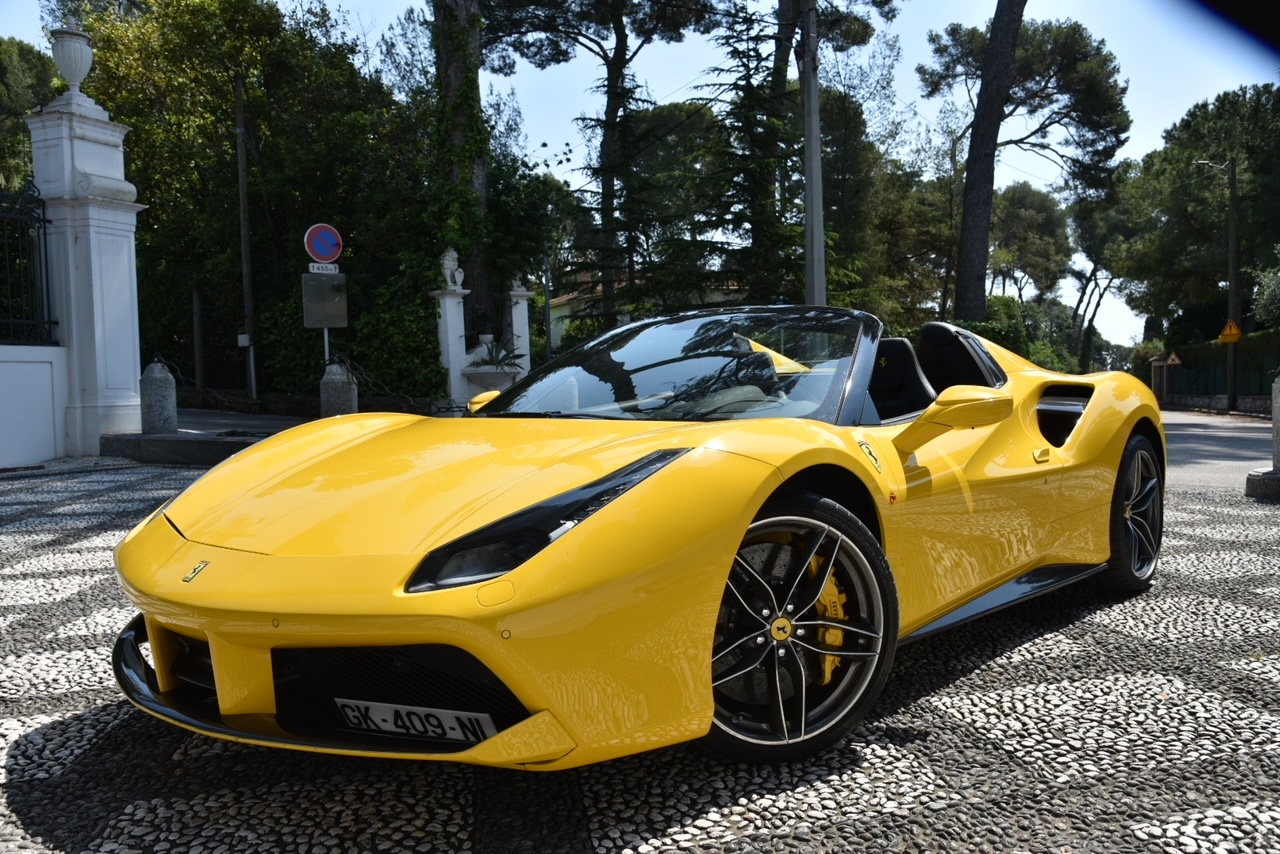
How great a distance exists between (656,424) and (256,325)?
18.9 m

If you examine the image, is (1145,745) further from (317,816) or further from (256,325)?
(256,325)

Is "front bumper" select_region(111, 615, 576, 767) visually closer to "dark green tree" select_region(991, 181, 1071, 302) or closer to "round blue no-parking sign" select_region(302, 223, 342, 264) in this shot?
"round blue no-parking sign" select_region(302, 223, 342, 264)

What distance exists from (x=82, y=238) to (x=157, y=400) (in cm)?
180

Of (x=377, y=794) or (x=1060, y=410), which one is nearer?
(x=377, y=794)

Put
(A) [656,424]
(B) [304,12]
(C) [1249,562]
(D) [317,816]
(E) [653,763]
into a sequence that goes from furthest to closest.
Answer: (B) [304,12] → (C) [1249,562] → (A) [656,424] → (E) [653,763] → (D) [317,816]

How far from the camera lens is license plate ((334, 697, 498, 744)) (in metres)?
1.78

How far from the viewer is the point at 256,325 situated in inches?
776

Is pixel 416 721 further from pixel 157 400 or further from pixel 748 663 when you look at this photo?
pixel 157 400

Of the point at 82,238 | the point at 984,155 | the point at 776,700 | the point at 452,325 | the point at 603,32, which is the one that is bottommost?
the point at 776,700

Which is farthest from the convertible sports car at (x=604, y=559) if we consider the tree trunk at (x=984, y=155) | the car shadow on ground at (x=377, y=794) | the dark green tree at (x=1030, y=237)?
the dark green tree at (x=1030, y=237)

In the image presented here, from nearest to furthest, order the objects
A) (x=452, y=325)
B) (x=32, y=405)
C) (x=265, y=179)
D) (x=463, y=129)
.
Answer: (x=32, y=405), (x=463, y=129), (x=452, y=325), (x=265, y=179)

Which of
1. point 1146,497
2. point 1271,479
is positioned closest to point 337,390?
point 1271,479

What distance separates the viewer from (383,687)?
6.02 feet

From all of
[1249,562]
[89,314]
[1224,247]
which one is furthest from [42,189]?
[1224,247]
